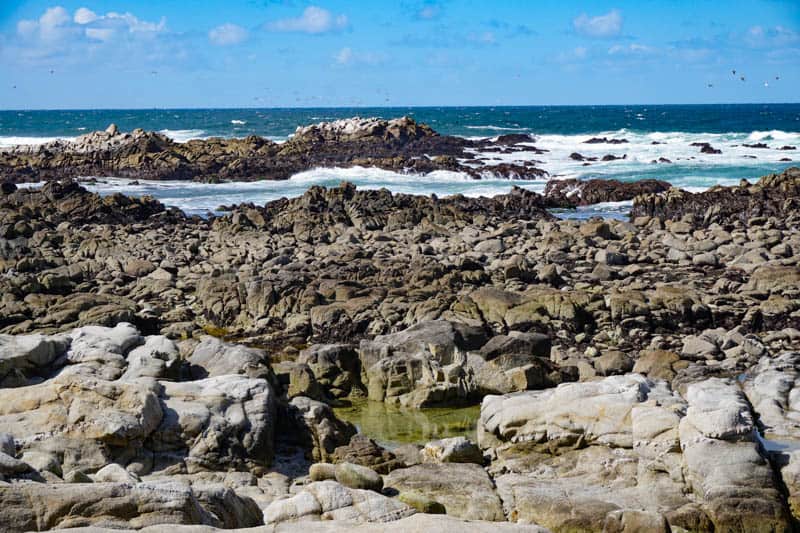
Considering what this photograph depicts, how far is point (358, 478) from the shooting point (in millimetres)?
9133

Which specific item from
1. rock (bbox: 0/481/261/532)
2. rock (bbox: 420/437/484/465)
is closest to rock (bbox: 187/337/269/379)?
rock (bbox: 420/437/484/465)

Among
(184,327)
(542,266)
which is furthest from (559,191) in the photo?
(184,327)

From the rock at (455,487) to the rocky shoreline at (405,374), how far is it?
0.11 ft

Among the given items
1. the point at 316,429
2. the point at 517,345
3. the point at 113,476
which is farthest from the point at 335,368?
the point at 113,476

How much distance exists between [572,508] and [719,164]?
41.9 meters

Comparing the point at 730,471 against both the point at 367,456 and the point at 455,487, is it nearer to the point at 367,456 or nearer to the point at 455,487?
the point at 455,487

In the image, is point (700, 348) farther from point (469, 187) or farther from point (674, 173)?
point (674, 173)

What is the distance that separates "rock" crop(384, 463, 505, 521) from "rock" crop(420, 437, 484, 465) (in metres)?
0.42

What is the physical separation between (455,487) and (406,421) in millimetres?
3967

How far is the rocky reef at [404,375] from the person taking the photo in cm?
847

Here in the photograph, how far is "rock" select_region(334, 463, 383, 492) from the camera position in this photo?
9.08 metres

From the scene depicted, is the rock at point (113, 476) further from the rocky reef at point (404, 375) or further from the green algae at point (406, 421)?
the green algae at point (406, 421)

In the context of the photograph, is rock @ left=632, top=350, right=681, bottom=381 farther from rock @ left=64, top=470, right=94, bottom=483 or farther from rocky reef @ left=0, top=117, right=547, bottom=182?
rocky reef @ left=0, top=117, right=547, bottom=182

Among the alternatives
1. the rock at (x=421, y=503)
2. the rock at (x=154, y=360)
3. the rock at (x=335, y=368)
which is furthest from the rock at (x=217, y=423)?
the rock at (x=335, y=368)
